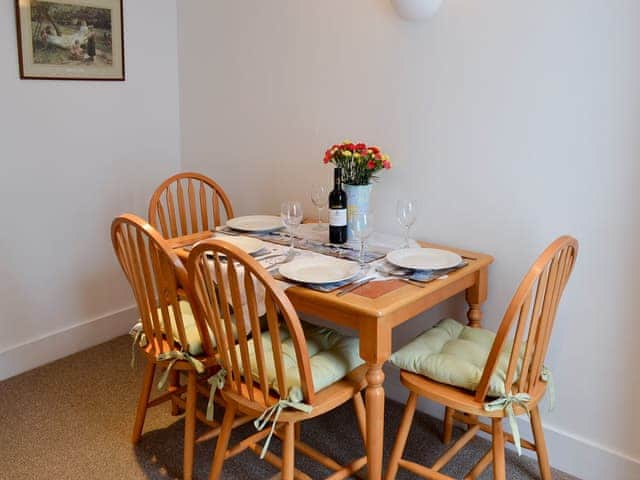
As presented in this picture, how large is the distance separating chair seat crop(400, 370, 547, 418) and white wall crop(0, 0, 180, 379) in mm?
1899

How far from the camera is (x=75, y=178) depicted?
3021 millimetres

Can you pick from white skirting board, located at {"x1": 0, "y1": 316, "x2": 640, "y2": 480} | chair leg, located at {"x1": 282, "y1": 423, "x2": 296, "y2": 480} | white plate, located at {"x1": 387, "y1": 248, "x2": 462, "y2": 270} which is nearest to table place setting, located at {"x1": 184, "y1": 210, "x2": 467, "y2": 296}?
white plate, located at {"x1": 387, "y1": 248, "x2": 462, "y2": 270}

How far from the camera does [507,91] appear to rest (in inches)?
85.0

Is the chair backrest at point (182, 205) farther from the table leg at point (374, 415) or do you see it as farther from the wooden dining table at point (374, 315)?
the table leg at point (374, 415)

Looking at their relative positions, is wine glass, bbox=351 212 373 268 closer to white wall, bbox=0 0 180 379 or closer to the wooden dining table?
the wooden dining table

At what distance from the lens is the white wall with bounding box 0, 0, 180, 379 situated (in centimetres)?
280

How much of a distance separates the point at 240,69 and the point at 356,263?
1372 mm

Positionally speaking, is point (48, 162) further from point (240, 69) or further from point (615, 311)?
point (615, 311)

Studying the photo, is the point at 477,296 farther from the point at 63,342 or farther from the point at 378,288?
the point at 63,342

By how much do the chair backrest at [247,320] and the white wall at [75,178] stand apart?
4.68ft

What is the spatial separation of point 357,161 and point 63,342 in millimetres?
1797

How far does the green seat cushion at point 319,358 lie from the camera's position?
5.99 ft

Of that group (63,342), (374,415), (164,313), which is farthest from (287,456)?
(63,342)

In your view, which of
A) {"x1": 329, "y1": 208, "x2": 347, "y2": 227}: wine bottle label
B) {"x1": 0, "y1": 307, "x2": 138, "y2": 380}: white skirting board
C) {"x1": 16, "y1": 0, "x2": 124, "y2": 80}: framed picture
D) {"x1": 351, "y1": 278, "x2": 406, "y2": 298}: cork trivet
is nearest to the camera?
{"x1": 351, "y1": 278, "x2": 406, "y2": 298}: cork trivet
